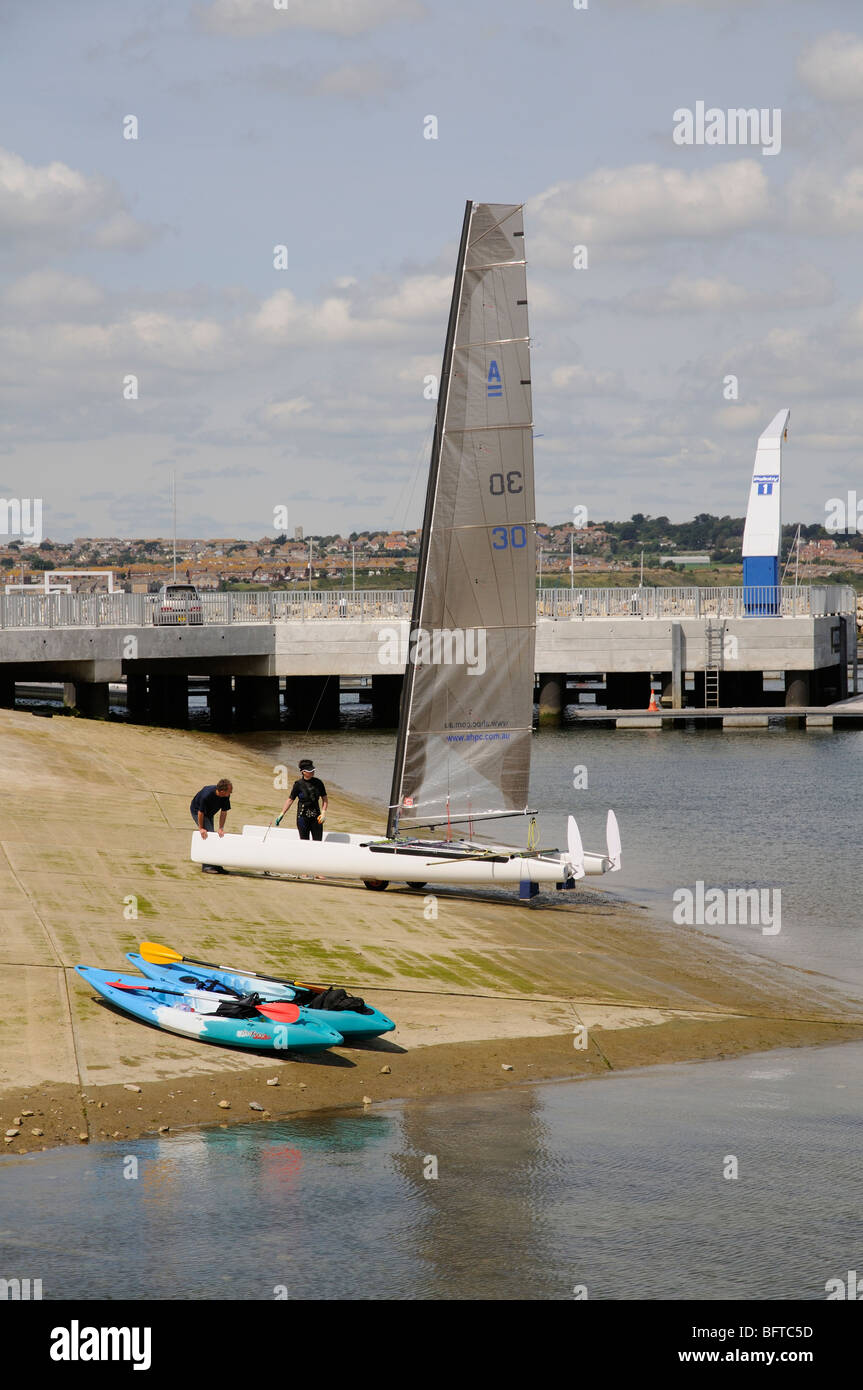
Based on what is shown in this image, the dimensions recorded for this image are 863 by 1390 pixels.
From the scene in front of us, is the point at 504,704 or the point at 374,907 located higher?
the point at 504,704

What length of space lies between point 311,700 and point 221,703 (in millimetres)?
5928

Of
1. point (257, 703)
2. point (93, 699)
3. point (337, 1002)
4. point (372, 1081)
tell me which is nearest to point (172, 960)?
point (337, 1002)

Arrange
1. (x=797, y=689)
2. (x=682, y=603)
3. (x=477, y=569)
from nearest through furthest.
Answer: (x=477, y=569), (x=797, y=689), (x=682, y=603)

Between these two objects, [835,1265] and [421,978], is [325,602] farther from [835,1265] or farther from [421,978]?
[835,1265]

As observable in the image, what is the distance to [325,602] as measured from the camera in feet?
223

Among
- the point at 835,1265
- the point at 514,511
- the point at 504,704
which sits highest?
the point at 514,511

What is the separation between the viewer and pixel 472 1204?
13148 mm

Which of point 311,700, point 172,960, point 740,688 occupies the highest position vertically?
point 740,688

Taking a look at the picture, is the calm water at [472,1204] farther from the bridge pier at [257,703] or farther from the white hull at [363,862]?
the bridge pier at [257,703]

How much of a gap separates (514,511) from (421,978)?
9.47 m

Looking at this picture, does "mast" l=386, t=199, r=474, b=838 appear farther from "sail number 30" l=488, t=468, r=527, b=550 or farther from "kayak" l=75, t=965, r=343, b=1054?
"kayak" l=75, t=965, r=343, b=1054

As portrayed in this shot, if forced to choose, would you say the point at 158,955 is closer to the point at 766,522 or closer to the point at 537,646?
the point at 537,646

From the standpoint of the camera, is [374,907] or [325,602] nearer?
[374,907]
